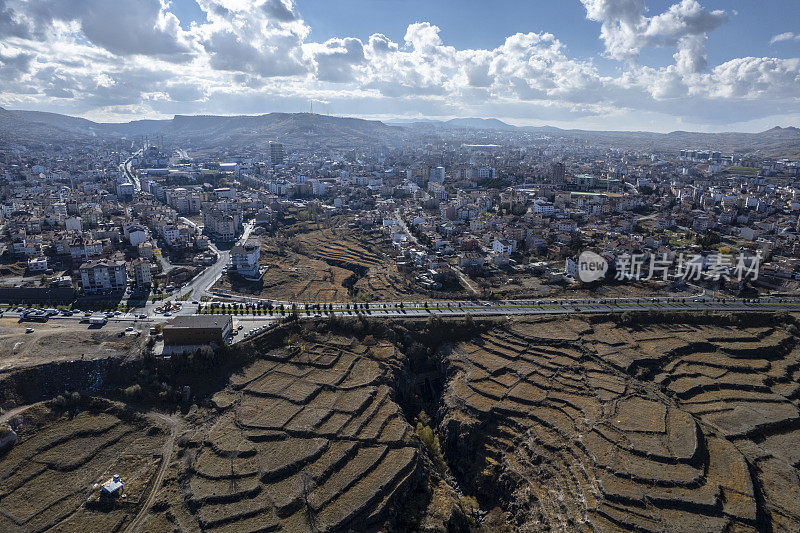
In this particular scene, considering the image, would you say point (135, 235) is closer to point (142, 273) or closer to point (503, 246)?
point (142, 273)

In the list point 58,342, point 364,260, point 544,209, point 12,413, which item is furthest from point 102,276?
point 544,209

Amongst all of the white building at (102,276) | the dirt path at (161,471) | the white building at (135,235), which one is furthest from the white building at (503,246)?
the white building at (135,235)

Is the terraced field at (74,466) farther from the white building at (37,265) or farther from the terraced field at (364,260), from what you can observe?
the white building at (37,265)

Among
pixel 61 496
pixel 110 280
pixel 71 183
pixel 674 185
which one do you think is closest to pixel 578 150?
pixel 674 185

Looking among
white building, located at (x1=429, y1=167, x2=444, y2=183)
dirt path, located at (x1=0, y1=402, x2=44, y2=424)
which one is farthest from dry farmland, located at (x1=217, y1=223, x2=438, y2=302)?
white building, located at (x1=429, y1=167, x2=444, y2=183)

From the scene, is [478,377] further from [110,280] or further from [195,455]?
[110,280]

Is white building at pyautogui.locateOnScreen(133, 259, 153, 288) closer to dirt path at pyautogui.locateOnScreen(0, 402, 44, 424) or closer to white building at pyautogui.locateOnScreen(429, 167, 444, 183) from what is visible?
dirt path at pyautogui.locateOnScreen(0, 402, 44, 424)

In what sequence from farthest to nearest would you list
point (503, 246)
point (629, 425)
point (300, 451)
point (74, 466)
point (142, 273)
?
point (503, 246) → point (142, 273) → point (629, 425) → point (300, 451) → point (74, 466)
